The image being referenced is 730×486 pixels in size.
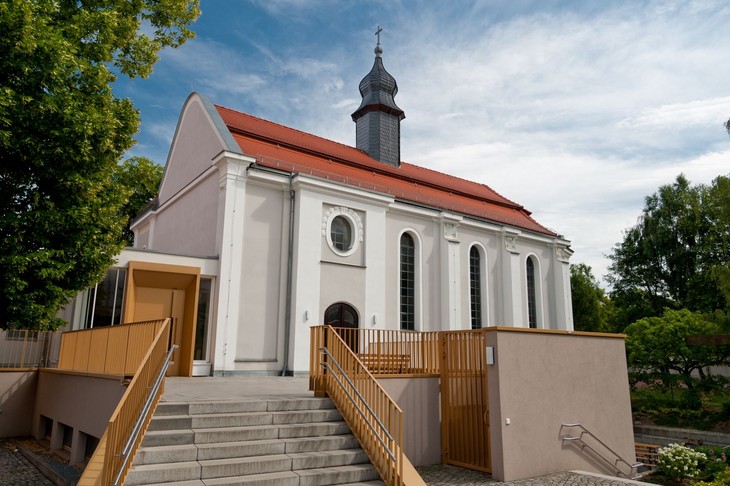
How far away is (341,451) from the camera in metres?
7.67

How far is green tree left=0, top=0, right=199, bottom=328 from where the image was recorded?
8.97 metres

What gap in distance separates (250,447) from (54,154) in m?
6.25

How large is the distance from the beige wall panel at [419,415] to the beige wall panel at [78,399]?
4.51 metres

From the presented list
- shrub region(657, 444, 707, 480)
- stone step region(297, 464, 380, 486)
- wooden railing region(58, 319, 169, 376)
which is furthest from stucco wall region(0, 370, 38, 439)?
shrub region(657, 444, 707, 480)

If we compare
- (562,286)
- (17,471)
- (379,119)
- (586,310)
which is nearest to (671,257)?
(586,310)

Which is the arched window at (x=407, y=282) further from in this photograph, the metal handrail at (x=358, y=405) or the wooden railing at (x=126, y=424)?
the wooden railing at (x=126, y=424)

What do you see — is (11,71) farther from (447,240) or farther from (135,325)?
(447,240)

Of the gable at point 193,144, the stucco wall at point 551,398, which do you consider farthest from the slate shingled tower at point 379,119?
the stucco wall at point 551,398

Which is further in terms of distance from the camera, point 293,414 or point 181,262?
point 181,262

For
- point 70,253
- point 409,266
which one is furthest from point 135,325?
point 409,266

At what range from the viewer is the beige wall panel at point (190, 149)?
62.3ft

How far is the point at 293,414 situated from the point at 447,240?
15.1 metres

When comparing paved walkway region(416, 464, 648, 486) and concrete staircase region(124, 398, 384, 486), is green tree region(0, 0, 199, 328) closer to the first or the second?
concrete staircase region(124, 398, 384, 486)

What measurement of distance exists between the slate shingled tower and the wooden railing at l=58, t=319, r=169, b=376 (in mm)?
17206
